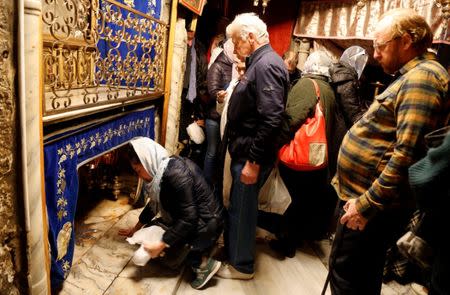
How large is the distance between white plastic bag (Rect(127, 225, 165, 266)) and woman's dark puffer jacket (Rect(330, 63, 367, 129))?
5.76 feet

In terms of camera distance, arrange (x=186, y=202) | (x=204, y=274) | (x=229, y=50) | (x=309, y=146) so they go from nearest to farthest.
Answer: (x=186, y=202) → (x=204, y=274) → (x=309, y=146) → (x=229, y=50)

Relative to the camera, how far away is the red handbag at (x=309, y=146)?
2340 millimetres

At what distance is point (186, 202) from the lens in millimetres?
2029

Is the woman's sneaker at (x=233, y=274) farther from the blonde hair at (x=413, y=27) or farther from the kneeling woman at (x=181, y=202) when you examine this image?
the blonde hair at (x=413, y=27)

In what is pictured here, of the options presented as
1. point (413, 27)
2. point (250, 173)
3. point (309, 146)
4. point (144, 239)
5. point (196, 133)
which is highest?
point (413, 27)

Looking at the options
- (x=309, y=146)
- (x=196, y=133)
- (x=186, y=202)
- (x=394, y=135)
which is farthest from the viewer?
(x=196, y=133)

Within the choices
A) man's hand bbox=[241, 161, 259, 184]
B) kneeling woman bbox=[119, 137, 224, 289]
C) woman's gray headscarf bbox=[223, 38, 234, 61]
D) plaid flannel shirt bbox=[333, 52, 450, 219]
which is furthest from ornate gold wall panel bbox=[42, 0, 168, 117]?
plaid flannel shirt bbox=[333, 52, 450, 219]

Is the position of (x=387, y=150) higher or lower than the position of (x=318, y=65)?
lower

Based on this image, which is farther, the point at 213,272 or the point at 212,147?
the point at 212,147

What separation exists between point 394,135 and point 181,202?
1280 mm

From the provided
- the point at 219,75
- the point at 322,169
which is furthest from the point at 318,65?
the point at 219,75

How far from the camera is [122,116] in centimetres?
264

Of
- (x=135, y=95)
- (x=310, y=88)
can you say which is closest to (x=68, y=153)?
(x=135, y=95)

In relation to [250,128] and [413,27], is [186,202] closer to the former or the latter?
[250,128]
